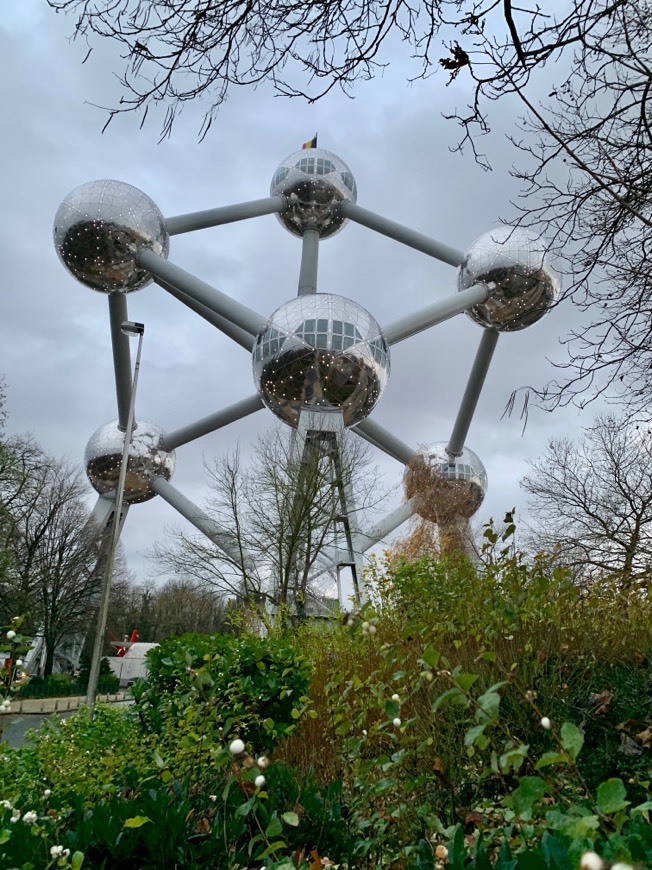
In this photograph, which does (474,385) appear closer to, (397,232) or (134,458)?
(397,232)

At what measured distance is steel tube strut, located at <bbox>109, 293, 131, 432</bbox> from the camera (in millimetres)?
16844

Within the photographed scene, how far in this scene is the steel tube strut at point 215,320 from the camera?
16578 millimetres

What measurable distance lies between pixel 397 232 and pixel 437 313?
12.5 ft

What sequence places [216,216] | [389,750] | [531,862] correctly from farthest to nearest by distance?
1. [216,216]
2. [389,750]
3. [531,862]

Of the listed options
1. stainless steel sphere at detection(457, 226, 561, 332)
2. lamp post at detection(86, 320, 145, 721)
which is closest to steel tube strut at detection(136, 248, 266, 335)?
lamp post at detection(86, 320, 145, 721)

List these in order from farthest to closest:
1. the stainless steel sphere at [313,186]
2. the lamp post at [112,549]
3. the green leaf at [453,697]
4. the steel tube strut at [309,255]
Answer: the steel tube strut at [309,255] < the stainless steel sphere at [313,186] < the lamp post at [112,549] < the green leaf at [453,697]

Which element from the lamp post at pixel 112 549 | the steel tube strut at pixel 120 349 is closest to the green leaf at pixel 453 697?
the lamp post at pixel 112 549

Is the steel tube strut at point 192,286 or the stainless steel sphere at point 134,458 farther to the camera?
the stainless steel sphere at point 134,458

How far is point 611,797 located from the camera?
4.42 ft

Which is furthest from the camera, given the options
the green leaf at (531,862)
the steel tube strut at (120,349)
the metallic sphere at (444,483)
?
the metallic sphere at (444,483)

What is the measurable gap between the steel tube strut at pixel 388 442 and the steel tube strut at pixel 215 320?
15.6 feet

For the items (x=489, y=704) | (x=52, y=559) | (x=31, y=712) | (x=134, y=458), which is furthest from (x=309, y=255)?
(x=489, y=704)

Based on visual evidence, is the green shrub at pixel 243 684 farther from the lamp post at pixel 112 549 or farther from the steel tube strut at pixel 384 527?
the steel tube strut at pixel 384 527

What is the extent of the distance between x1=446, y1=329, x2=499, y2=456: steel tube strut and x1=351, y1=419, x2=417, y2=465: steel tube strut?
4.33 feet
